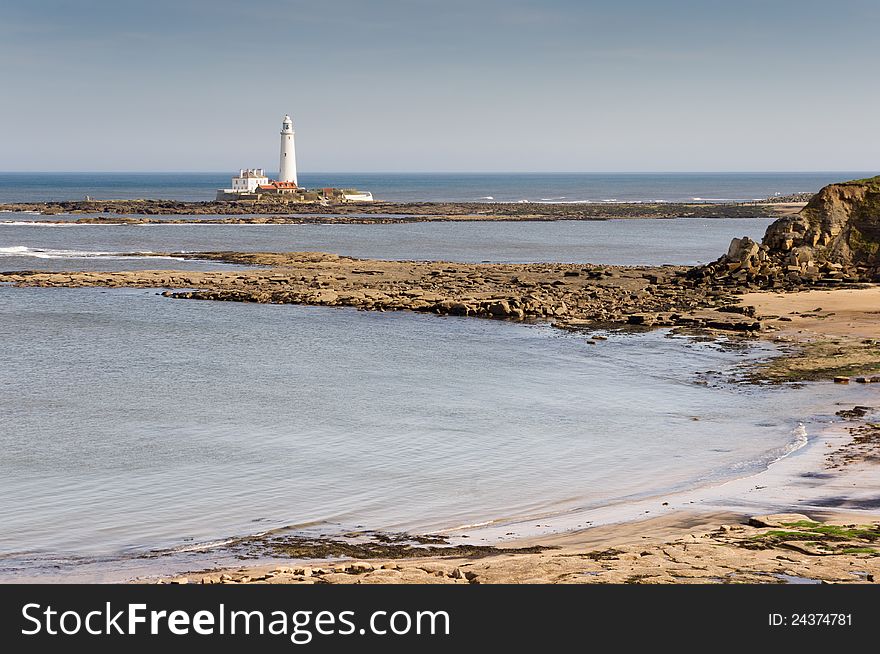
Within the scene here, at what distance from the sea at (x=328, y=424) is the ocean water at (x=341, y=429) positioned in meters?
0.06

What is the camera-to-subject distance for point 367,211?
11731 cm

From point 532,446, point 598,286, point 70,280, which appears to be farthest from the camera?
point 70,280

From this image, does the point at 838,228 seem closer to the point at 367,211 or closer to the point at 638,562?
the point at 638,562

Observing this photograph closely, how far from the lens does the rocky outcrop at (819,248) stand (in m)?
41.4

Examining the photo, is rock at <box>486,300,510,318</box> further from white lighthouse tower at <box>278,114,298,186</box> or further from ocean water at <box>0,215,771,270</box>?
white lighthouse tower at <box>278,114,298,186</box>

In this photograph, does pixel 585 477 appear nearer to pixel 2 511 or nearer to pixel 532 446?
pixel 532 446

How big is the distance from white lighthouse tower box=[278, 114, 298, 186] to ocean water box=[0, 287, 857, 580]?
96633mm

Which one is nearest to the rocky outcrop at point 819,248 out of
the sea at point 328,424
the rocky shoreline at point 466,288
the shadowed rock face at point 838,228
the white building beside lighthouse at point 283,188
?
the shadowed rock face at point 838,228

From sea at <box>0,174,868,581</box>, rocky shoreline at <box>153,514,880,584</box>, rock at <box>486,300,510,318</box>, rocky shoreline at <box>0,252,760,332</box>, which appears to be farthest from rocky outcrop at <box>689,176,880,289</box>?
rocky shoreline at <box>153,514,880,584</box>

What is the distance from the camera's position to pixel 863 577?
993 cm

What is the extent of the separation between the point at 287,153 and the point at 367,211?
17.2 metres

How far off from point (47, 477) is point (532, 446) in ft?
24.5

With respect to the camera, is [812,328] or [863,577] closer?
[863,577]

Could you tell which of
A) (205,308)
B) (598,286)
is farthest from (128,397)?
(598,286)
